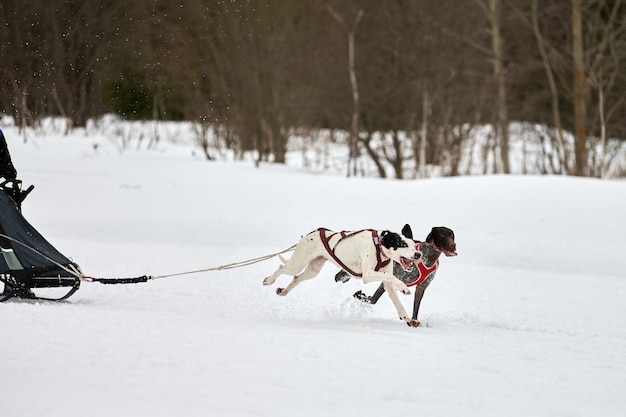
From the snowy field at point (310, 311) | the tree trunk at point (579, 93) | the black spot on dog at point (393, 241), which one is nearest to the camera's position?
the snowy field at point (310, 311)

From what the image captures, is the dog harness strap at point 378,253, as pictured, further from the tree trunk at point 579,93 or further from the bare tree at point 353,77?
the tree trunk at point 579,93

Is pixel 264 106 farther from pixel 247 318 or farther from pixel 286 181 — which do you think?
pixel 247 318

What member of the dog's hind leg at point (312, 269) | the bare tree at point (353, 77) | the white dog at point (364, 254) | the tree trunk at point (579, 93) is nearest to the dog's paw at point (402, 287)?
the white dog at point (364, 254)

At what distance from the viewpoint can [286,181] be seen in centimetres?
1579

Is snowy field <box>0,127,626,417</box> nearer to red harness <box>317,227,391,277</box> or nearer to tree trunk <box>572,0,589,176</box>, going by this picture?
red harness <box>317,227,391,277</box>

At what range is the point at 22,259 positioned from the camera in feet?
19.9

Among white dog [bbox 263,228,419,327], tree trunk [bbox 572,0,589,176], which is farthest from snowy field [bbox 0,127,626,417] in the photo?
tree trunk [bbox 572,0,589,176]

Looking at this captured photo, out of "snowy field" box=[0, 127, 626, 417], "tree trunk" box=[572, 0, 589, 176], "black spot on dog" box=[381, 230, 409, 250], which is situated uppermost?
"tree trunk" box=[572, 0, 589, 176]

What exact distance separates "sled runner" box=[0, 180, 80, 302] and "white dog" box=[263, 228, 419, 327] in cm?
177

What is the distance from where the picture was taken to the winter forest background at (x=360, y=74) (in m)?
18.8

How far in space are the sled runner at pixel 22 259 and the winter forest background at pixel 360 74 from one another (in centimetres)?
1210

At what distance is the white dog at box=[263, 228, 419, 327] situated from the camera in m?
5.39

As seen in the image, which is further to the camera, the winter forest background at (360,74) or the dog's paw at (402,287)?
the winter forest background at (360,74)

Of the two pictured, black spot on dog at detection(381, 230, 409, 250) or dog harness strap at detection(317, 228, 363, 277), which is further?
dog harness strap at detection(317, 228, 363, 277)
